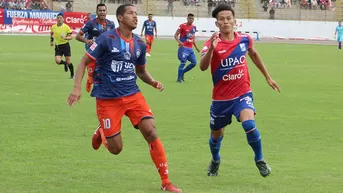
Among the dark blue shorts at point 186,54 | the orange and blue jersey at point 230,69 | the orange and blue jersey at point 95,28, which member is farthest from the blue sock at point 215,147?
the dark blue shorts at point 186,54

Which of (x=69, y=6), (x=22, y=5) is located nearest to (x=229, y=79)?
(x=22, y=5)

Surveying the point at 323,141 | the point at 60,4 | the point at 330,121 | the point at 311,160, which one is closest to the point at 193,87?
the point at 330,121

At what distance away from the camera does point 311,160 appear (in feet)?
34.9

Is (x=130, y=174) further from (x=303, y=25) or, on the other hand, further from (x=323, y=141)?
(x=303, y=25)

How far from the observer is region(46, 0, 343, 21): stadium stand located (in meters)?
65.4

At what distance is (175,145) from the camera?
11.8m

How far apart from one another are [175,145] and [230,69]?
2.88 m

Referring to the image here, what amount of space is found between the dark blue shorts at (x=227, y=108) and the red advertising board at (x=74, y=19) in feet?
171

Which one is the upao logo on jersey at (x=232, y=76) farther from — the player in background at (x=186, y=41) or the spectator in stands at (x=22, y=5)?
the spectator in stands at (x=22, y=5)

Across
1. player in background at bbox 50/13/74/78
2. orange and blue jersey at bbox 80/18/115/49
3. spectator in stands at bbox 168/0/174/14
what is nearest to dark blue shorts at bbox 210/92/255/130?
orange and blue jersey at bbox 80/18/115/49

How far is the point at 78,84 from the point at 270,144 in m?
4.45

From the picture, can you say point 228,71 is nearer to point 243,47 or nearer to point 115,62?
point 243,47

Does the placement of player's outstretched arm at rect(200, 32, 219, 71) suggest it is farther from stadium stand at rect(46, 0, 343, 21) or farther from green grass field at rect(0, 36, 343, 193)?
stadium stand at rect(46, 0, 343, 21)

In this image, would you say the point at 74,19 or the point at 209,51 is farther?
the point at 74,19
